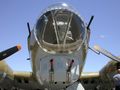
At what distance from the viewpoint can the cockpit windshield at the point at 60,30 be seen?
11773 mm

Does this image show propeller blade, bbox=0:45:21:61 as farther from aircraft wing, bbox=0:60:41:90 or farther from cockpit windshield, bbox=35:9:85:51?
cockpit windshield, bbox=35:9:85:51

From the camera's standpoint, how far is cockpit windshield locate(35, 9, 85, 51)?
38.6 feet

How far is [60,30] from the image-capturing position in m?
11.9

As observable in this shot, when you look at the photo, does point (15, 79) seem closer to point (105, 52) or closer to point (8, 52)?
point (8, 52)

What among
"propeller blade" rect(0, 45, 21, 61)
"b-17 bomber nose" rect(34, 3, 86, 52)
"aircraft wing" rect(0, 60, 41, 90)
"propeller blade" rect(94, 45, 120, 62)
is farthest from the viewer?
"aircraft wing" rect(0, 60, 41, 90)

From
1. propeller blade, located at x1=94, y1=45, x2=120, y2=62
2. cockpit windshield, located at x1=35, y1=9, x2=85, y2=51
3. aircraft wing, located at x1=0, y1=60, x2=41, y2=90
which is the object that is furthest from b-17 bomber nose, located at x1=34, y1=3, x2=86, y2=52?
aircraft wing, located at x1=0, y1=60, x2=41, y2=90

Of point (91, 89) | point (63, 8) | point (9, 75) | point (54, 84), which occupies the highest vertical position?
point (63, 8)

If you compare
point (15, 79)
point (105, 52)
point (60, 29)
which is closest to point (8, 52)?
point (60, 29)

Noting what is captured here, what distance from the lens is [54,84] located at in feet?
39.1

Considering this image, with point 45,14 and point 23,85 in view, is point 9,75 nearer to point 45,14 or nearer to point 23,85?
point 23,85

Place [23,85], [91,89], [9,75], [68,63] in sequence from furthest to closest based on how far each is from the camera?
1. [91,89]
2. [23,85]
3. [9,75]
4. [68,63]

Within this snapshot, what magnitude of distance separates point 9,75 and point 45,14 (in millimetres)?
6911

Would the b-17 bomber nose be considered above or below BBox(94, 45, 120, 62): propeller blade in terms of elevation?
above

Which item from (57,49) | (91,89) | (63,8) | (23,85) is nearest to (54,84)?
(57,49)
